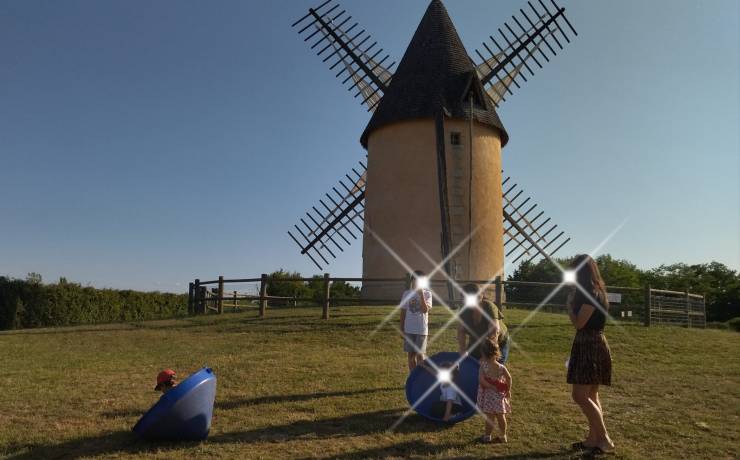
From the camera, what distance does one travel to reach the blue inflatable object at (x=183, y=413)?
4.70m

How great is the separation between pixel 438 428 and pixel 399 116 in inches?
509

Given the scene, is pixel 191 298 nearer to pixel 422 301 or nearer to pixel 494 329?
pixel 422 301

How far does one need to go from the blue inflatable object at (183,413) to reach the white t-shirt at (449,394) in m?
2.39

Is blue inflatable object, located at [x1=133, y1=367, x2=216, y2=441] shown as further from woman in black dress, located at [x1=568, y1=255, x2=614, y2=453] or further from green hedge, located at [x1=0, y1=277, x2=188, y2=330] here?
green hedge, located at [x1=0, y1=277, x2=188, y2=330]

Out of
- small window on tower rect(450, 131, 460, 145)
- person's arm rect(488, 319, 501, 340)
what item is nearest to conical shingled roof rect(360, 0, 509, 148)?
small window on tower rect(450, 131, 460, 145)

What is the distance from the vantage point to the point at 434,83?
1736 cm

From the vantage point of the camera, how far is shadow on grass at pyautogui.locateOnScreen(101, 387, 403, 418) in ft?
20.1

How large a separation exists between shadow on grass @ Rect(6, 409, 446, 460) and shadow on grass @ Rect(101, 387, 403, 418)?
0.80 m

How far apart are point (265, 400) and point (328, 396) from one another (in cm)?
80

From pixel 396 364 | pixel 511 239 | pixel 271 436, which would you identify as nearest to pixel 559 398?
pixel 396 364

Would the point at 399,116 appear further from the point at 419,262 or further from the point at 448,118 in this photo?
the point at 419,262

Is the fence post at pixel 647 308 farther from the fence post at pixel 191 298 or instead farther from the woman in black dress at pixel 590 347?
the fence post at pixel 191 298

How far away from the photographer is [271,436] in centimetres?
537

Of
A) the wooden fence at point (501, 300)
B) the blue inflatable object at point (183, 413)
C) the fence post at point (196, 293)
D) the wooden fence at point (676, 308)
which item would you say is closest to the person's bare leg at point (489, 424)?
the blue inflatable object at point (183, 413)
